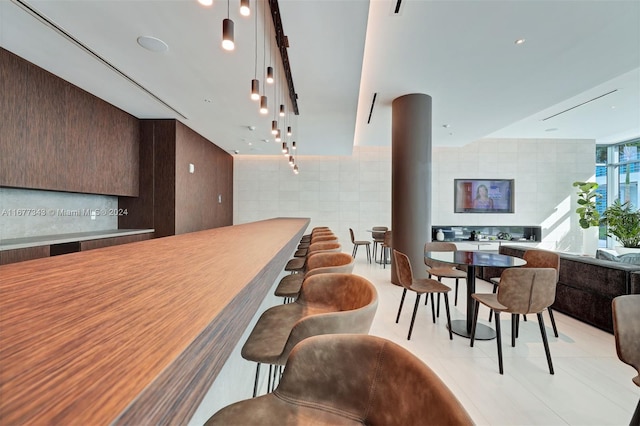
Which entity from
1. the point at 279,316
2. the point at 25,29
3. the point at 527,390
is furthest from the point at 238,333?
the point at 25,29

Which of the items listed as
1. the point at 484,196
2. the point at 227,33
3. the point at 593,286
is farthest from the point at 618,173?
the point at 227,33

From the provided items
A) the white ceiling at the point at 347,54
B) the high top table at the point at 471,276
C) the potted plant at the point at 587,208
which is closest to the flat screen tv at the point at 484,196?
the potted plant at the point at 587,208

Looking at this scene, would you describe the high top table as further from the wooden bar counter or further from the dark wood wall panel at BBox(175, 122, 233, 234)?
the dark wood wall panel at BBox(175, 122, 233, 234)

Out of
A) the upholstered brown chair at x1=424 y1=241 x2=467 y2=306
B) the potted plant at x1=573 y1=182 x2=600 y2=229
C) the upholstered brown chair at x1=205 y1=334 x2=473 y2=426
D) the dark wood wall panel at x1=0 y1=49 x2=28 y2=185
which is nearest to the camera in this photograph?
the upholstered brown chair at x1=205 y1=334 x2=473 y2=426

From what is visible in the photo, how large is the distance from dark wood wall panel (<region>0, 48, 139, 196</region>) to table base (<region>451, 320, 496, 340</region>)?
485cm

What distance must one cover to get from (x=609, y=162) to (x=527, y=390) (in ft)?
31.9

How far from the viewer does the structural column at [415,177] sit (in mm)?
4301

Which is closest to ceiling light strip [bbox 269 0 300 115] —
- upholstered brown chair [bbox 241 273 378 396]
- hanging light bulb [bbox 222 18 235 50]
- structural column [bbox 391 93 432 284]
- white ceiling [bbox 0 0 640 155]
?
white ceiling [bbox 0 0 640 155]

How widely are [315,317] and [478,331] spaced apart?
8.57ft

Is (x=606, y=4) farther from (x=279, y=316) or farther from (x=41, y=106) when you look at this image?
(x=41, y=106)

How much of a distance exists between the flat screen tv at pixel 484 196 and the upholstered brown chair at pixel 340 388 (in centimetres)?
816

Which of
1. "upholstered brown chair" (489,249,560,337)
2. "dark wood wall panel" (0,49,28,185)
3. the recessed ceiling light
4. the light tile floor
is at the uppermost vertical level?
the recessed ceiling light

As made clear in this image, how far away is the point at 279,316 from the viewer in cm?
150

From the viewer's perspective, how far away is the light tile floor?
1753mm
